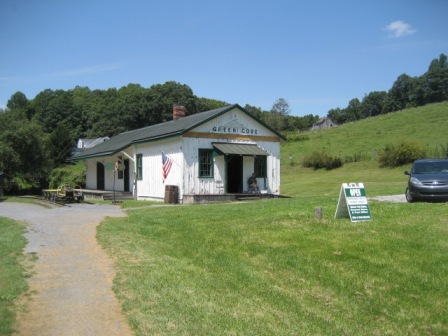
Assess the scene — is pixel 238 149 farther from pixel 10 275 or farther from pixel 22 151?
pixel 22 151

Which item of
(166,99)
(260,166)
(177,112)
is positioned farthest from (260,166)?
(166,99)

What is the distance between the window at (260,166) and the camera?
78.2ft

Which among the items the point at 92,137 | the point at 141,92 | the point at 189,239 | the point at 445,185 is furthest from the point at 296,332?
the point at 92,137

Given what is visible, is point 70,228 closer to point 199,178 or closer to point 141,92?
point 199,178

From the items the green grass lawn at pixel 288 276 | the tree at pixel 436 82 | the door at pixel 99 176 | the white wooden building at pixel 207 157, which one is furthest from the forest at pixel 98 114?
the green grass lawn at pixel 288 276

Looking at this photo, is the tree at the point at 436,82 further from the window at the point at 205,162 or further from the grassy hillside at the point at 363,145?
the window at the point at 205,162

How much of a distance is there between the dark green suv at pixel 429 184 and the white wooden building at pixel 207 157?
8282 millimetres

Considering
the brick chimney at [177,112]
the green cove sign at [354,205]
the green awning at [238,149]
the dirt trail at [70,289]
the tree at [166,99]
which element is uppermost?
the tree at [166,99]

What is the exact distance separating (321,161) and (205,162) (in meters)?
23.6

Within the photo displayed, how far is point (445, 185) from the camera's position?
15086 millimetres

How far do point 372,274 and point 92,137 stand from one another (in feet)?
270

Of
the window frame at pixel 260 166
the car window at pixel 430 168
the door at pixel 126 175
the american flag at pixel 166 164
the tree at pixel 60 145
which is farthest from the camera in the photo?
the tree at pixel 60 145

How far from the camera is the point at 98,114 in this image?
3425 inches

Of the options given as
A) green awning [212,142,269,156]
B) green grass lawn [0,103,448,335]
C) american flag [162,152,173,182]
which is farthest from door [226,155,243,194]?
green grass lawn [0,103,448,335]
